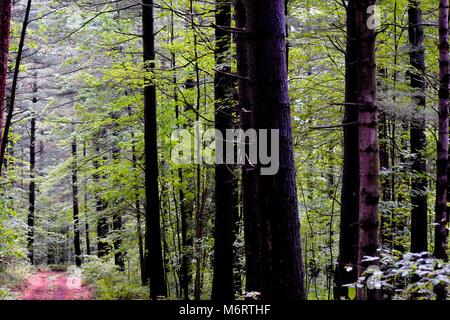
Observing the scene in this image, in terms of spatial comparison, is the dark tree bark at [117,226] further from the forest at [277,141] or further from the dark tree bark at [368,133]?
the dark tree bark at [368,133]

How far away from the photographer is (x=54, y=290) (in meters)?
16.8

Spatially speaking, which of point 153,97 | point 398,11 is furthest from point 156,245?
point 398,11

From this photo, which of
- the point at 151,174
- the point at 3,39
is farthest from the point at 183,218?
the point at 3,39

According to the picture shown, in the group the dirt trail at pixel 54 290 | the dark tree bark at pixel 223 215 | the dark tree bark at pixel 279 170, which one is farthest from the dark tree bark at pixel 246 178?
the dirt trail at pixel 54 290

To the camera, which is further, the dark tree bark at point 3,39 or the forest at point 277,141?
the dark tree bark at point 3,39

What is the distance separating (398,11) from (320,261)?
7644 millimetres

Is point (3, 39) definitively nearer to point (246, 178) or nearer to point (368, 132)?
point (246, 178)

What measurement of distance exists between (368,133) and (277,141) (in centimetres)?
98

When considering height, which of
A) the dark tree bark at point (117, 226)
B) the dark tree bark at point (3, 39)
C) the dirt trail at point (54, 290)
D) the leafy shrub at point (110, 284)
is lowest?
the dirt trail at point (54, 290)

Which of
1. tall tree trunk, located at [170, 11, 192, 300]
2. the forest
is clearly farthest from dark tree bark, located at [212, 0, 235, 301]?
tall tree trunk, located at [170, 11, 192, 300]

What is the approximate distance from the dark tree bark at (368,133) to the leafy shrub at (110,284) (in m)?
→ 8.70

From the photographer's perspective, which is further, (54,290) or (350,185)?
(54,290)

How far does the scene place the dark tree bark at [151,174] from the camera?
34.2 ft
